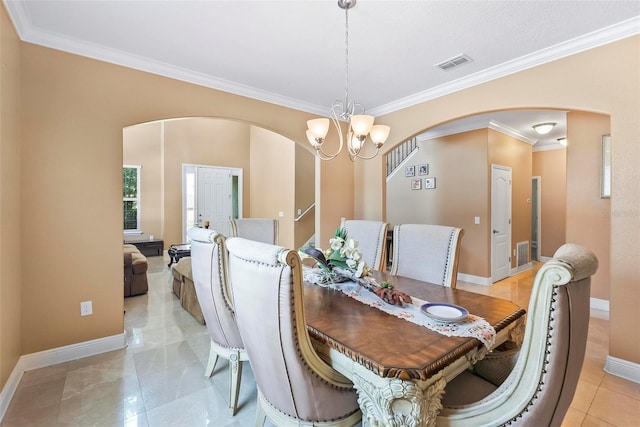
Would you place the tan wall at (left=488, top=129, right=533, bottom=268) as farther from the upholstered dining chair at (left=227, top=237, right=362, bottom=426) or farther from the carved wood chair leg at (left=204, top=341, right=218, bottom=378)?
the carved wood chair leg at (left=204, top=341, right=218, bottom=378)

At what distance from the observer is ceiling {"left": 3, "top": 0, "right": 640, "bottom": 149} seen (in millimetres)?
1975

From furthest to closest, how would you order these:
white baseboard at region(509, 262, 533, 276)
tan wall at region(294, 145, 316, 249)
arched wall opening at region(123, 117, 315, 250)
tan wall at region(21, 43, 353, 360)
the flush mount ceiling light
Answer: arched wall opening at region(123, 117, 315, 250), tan wall at region(294, 145, 316, 249), white baseboard at region(509, 262, 533, 276), the flush mount ceiling light, tan wall at region(21, 43, 353, 360)

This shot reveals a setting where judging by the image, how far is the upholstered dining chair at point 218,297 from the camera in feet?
5.78

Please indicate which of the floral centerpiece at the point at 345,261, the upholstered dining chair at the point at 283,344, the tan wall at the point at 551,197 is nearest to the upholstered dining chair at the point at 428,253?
the floral centerpiece at the point at 345,261

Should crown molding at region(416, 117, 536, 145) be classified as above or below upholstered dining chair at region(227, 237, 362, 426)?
above

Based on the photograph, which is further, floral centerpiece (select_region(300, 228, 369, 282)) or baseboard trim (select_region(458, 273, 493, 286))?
baseboard trim (select_region(458, 273, 493, 286))

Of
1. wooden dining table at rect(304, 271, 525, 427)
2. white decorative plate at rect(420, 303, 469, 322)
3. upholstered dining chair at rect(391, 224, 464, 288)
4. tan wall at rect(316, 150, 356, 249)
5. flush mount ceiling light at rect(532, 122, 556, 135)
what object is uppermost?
flush mount ceiling light at rect(532, 122, 556, 135)

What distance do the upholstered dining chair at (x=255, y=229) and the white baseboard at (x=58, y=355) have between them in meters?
1.44

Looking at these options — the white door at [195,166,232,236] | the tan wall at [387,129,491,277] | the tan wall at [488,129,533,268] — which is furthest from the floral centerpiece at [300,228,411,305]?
the white door at [195,166,232,236]

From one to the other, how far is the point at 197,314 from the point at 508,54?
4082 millimetres

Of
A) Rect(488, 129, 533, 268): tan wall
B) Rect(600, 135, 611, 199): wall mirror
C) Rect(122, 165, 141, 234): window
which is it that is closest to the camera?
Rect(600, 135, 611, 199): wall mirror

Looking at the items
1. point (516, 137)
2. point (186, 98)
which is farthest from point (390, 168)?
point (186, 98)

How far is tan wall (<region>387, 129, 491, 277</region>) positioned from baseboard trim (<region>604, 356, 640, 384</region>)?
2.39 metres

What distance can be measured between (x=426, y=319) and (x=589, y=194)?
12.7 ft
